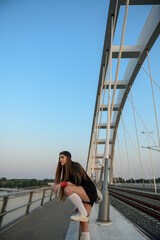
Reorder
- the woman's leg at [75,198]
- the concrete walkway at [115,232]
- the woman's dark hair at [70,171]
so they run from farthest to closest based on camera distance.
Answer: the concrete walkway at [115,232] → the woman's dark hair at [70,171] → the woman's leg at [75,198]

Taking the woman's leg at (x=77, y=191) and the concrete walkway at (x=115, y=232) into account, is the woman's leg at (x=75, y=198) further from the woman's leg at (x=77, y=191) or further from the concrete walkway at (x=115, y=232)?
the concrete walkway at (x=115, y=232)

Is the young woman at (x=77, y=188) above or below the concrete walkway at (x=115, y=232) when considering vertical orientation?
above

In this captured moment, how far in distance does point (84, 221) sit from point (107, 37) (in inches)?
433

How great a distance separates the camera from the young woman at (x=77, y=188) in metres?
1.97

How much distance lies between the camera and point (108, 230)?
3182 mm

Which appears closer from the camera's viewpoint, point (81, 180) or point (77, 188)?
point (77, 188)

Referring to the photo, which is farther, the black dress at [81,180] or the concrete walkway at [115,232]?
the concrete walkway at [115,232]

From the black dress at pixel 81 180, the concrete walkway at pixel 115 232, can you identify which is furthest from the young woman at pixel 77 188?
the concrete walkway at pixel 115 232

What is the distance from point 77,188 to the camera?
2039 mm

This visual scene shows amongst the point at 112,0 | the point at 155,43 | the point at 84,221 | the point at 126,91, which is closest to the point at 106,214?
the point at 84,221

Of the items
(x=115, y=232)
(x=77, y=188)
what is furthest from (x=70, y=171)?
(x=115, y=232)

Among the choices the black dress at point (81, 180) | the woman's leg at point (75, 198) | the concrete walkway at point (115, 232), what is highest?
the black dress at point (81, 180)

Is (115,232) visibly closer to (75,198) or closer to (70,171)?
(75,198)

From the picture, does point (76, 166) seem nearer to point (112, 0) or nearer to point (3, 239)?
point (3, 239)
